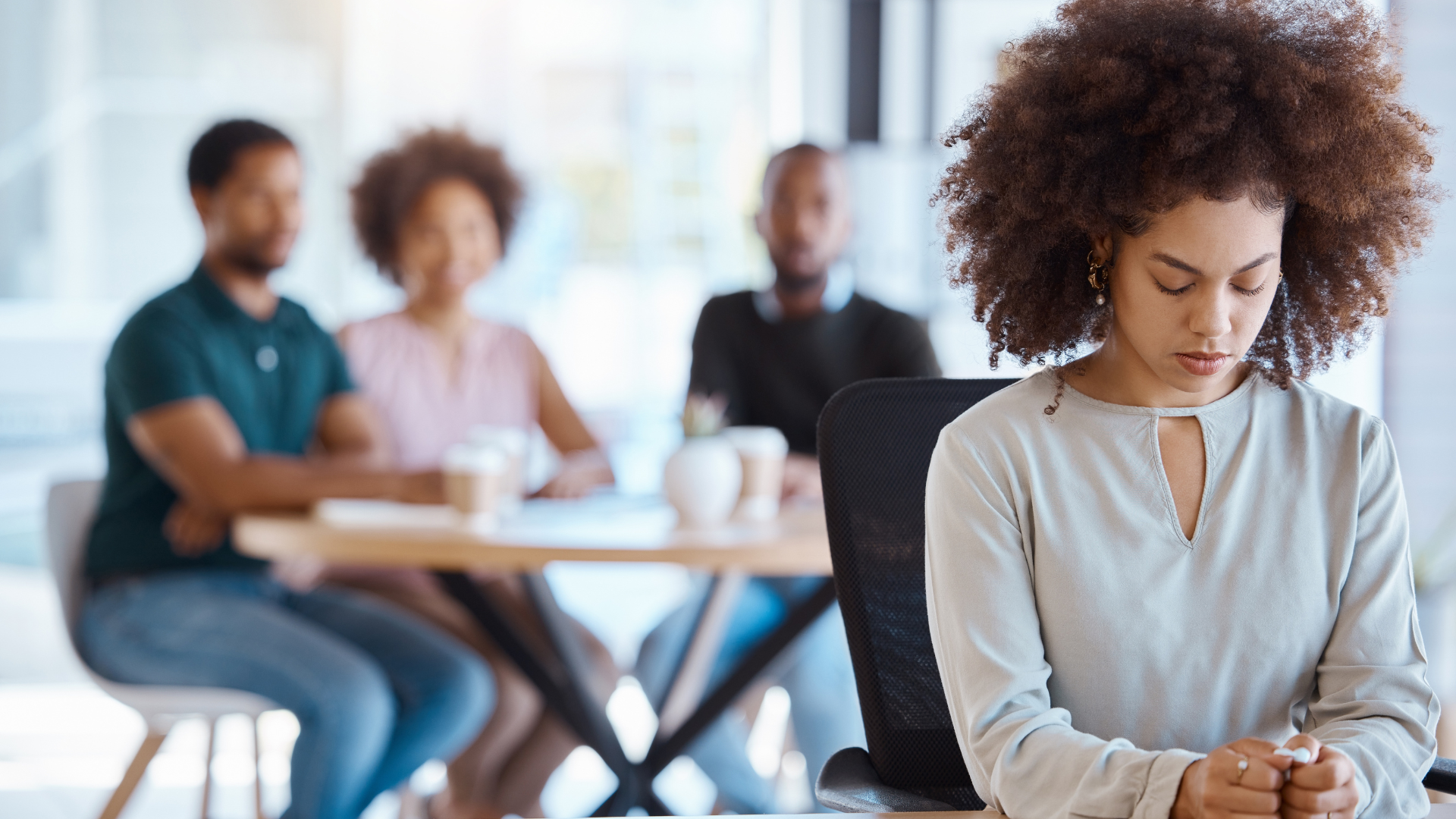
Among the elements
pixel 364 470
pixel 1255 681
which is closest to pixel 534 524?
pixel 364 470

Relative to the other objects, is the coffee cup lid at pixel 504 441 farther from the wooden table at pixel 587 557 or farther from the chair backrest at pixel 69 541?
the chair backrest at pixel 69 541

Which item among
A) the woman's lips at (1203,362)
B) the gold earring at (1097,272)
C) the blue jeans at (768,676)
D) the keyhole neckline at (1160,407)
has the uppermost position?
the gold earring at (1097,272)

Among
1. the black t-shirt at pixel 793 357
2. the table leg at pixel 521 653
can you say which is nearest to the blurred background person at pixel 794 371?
the black t-shirt at pixel 793 357

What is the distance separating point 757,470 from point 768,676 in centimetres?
52

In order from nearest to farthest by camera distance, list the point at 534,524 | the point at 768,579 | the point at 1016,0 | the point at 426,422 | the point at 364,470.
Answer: the point at 534,524 → the point at 364,470 → the point at 768,579 → the point at 426,422 → the point at 1016,0

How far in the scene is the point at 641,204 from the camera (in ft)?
13.4

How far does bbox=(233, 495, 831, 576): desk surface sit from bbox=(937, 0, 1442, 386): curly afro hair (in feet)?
2.13

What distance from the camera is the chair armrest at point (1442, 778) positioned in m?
1.09

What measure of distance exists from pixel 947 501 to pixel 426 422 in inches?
72.8

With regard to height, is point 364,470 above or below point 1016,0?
below

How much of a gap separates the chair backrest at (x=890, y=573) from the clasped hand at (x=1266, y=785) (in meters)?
Answer: 0.37

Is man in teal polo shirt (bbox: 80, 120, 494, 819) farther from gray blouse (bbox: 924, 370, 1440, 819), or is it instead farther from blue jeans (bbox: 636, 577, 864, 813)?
gray blouse (bbox: 924, 370, 1440, 819)

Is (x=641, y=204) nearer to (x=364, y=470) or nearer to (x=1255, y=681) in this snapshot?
(x=364, y=470)

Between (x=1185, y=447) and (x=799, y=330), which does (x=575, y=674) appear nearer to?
(x=799, y=330)
